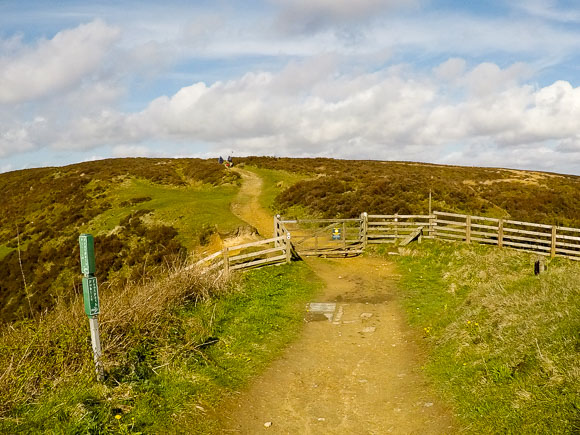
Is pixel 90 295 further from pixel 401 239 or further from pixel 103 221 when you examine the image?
pixel 103 221

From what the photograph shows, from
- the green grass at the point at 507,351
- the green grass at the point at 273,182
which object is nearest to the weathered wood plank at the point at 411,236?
the green grass at the point at 507,351

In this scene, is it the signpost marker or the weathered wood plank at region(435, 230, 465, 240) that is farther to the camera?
the weathered wood plank at region(435, 230, 465, 240)

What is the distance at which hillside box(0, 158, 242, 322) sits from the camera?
24.0m

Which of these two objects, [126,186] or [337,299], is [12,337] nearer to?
[337,299]

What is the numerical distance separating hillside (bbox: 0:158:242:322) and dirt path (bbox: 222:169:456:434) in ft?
19.0

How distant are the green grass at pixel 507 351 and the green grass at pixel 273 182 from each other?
21.9 meters

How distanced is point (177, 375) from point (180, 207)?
2412 cm

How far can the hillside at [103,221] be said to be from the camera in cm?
2395

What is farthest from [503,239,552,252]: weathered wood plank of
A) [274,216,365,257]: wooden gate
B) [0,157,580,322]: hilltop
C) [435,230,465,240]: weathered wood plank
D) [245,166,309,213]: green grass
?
[245,166,309,213]: green grass

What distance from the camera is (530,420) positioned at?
16.6 feet

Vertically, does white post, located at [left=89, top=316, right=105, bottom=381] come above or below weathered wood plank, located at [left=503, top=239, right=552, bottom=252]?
above

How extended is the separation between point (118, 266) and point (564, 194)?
32.6 m

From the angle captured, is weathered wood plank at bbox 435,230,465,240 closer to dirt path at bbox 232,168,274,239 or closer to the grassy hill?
the grassy hill

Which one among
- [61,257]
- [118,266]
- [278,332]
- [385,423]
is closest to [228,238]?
[118,266]
